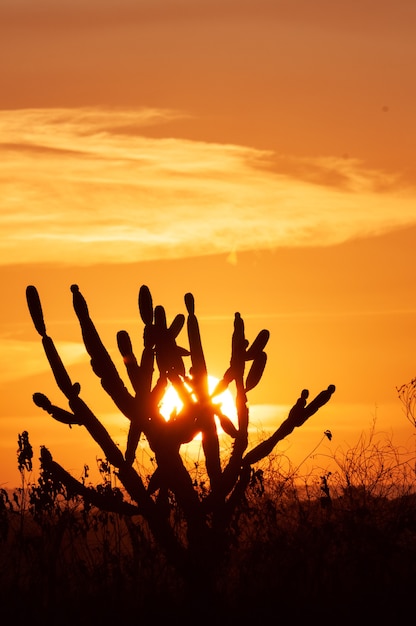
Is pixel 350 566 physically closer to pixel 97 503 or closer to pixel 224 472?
pixel 224 472

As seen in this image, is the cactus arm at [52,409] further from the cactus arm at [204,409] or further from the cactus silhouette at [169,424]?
the cactus arm at [204,409]

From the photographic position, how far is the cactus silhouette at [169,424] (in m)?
8.63

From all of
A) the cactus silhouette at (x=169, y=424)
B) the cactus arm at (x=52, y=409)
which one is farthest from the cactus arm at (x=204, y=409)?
the cactus arm at (x=52, y=409)

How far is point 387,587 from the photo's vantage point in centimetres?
773

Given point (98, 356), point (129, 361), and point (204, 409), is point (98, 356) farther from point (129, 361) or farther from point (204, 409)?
point (204, 409)

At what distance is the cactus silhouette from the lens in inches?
340

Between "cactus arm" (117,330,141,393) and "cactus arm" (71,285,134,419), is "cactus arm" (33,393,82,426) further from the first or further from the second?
"cactus arm" (117,330,141,393)

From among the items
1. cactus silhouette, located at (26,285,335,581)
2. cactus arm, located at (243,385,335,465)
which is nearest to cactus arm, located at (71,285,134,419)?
cactus silhouette, located at (26,285,335,581)

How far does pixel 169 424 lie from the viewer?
29.3ft

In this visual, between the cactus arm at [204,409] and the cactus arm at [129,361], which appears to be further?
the cactus arm at [204,409]

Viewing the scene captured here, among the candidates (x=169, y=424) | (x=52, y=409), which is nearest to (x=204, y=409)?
(x=169, y=424)

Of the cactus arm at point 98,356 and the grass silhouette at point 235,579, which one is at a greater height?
the cactus arm at point 98,356

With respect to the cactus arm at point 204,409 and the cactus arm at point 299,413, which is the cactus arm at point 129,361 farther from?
the cactus arm at point 299,413

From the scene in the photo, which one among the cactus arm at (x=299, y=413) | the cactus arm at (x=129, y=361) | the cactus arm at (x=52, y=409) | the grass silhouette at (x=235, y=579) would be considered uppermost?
the cactus arm at (x=129, y=361)
